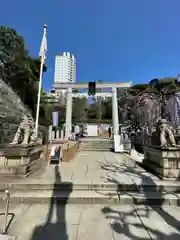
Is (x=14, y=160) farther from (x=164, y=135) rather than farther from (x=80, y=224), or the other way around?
(x=164, y=135)

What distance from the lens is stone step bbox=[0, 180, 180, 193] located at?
447cm

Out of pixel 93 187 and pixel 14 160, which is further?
pixel 14 160

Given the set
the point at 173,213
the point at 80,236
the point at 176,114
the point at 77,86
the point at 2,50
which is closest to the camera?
the point at 80,236

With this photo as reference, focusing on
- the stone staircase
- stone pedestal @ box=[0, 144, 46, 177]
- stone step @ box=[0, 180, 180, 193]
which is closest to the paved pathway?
stone step @ box=[0, 180, 180, 193]

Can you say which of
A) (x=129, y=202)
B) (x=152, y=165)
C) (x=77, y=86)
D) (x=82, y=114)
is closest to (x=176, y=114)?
(x=152, y=165)

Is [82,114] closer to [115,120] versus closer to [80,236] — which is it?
[115,120]

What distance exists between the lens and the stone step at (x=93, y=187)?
176 inches

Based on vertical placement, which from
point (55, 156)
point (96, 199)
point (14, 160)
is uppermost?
point (14, 160)

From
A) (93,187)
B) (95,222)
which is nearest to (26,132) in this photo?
(93,187)

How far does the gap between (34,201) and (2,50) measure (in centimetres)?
1995

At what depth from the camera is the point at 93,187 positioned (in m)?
4.57

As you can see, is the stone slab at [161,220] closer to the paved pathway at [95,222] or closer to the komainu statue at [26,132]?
the paved pathway at [95,222]

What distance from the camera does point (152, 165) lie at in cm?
621

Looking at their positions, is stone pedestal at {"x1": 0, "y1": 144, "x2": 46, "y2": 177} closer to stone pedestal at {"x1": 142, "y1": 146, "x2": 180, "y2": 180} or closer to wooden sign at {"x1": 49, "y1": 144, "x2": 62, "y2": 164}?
wooden sign at {"x1": 49, "y1": 144, "x2": 62, "y2": 164}
